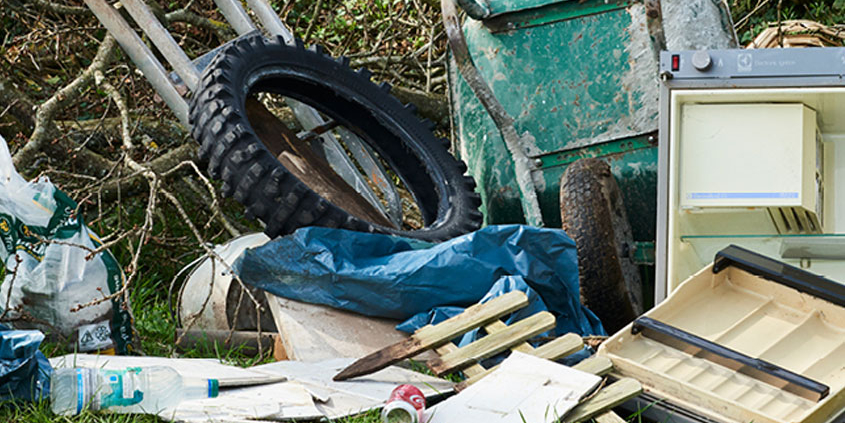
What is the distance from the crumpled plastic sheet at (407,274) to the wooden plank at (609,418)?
76 cm

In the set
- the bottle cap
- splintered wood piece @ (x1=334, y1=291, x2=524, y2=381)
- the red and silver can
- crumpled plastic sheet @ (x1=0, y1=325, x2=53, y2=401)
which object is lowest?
splintered wood piece @ (x1=334, y1=291, x2=524, y2=381)

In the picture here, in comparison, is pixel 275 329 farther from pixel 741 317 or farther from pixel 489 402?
pixel 741 317

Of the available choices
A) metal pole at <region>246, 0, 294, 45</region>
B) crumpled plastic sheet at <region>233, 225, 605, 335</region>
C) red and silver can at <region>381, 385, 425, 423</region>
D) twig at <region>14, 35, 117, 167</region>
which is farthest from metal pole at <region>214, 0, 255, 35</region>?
red and silver can at <region>381, 385, 425, 423</region>

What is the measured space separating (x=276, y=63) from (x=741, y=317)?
1.96 metres

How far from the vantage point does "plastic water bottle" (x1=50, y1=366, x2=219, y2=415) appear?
246cm

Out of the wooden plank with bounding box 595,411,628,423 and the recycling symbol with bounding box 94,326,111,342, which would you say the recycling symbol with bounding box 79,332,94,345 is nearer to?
the recycling symbol with bounding box 94,326,111,342

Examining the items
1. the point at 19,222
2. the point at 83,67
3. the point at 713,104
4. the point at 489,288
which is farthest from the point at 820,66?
the point at 83,67

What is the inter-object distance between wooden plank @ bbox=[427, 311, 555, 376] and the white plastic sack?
1.08 m

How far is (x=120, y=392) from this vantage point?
2475 millimetres

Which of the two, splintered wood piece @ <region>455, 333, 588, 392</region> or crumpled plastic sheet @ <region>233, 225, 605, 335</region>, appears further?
crumpled plastic sheet @ <region>233, 225, 605, 335</region>

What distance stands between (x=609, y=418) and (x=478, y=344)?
Answer: 553 millimetres

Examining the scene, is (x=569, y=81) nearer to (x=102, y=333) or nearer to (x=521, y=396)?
(x=521, y=396)

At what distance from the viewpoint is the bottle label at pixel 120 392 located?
2.46 meters

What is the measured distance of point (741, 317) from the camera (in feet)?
9.52
